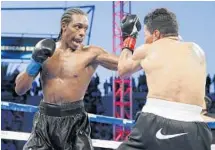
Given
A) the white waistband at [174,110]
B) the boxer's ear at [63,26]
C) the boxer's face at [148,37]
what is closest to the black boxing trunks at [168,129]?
the white waistband at [174,110]

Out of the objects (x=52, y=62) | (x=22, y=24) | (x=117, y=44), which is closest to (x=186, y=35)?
(x=117, y=44)

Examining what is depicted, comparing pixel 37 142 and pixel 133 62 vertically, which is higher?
pixel 133 62

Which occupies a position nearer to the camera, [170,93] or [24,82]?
[170,93]

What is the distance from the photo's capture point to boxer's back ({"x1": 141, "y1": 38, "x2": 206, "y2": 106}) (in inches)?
64.1

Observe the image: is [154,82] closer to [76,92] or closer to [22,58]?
[76,92]

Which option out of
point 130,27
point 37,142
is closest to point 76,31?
point 130,27

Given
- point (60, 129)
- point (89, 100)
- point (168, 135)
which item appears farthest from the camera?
point (89, 100)

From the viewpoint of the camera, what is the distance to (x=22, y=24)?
8.21 m

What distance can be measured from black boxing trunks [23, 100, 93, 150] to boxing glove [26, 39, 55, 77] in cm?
18

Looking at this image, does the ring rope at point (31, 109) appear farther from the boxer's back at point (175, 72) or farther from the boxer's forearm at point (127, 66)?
the boxer's back at point (175, 72)

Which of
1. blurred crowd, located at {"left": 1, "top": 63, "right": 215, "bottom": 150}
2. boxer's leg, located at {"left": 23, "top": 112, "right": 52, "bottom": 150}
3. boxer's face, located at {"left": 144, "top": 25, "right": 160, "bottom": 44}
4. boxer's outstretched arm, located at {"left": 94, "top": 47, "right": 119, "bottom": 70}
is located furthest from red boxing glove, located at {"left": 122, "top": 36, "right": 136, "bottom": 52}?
blurred crowd, located at {"left": 1, "top": 63, "right": 215, "bottom": 150}

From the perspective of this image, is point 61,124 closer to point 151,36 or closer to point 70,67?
point 70,67

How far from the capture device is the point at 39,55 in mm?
2039

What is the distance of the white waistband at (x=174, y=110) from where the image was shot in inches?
63.5
